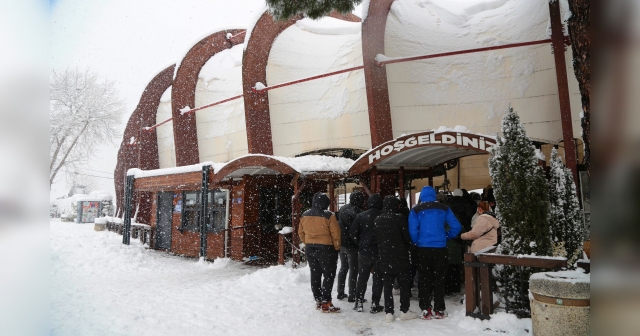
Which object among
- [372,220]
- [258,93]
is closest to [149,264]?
[258,93]

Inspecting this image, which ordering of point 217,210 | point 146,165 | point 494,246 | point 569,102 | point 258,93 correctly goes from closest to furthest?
point 494,246
point 569,102
point 217,210
point 258,93
point 146,165

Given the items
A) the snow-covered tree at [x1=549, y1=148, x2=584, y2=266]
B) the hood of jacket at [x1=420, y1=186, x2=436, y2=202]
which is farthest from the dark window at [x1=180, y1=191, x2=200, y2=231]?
the snow-covered tree at [x1=549, y1=148, x2=584, y2=266]

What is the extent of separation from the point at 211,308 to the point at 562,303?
494 centimetres

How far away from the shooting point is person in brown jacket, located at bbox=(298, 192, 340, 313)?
5.90 m

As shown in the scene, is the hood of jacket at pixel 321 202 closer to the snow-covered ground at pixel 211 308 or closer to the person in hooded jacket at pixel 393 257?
the person in hooded jacket at pixel 393 257

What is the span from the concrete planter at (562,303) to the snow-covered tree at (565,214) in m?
2.39

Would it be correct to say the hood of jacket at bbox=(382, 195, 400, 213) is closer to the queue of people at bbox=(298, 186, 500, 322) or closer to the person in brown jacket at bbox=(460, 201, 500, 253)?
the queue of people at bbox=(298, 186, 500, 322)

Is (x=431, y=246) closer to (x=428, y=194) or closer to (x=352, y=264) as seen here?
(x=428, y=194)

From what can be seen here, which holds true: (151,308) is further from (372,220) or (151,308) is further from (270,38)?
(270,38)

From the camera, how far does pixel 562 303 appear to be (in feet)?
12.3

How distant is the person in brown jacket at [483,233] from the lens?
5.81m

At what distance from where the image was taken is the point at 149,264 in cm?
1154
